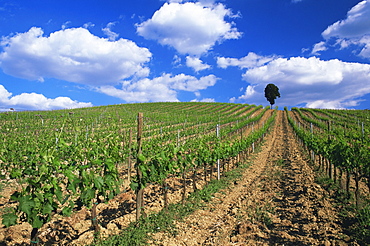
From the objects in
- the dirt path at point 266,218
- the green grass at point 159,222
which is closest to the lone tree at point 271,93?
the dirt path at point 266,218

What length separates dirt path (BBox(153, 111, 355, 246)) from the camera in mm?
4344

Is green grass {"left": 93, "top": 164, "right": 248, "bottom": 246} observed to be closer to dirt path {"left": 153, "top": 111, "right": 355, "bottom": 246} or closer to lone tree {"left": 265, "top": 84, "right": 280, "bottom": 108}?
dirt path {"left": 153, "top": 111, "right": 355, "bottom": 246}

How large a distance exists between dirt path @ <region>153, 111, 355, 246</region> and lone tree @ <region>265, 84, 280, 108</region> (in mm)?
Answer: 62865

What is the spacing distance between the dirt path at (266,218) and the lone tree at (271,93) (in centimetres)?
6286

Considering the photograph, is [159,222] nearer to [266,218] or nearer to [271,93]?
[266,218]

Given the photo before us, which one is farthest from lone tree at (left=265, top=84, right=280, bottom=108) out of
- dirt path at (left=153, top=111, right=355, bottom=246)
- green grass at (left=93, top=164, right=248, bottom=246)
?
green grass at (left=93, top=164, right=248, bottom=246)

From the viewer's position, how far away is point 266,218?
522 cm

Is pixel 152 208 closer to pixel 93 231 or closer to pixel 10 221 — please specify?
pixel 93 231

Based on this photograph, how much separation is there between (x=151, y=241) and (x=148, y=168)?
155 cm

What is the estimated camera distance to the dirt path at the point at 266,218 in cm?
434

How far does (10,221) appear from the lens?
3021 millimetres

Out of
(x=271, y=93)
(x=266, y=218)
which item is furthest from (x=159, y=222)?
(x=271, y=93)

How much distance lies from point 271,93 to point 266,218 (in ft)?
220

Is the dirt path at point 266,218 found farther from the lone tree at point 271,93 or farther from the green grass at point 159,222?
the lone tree at point 271,93
